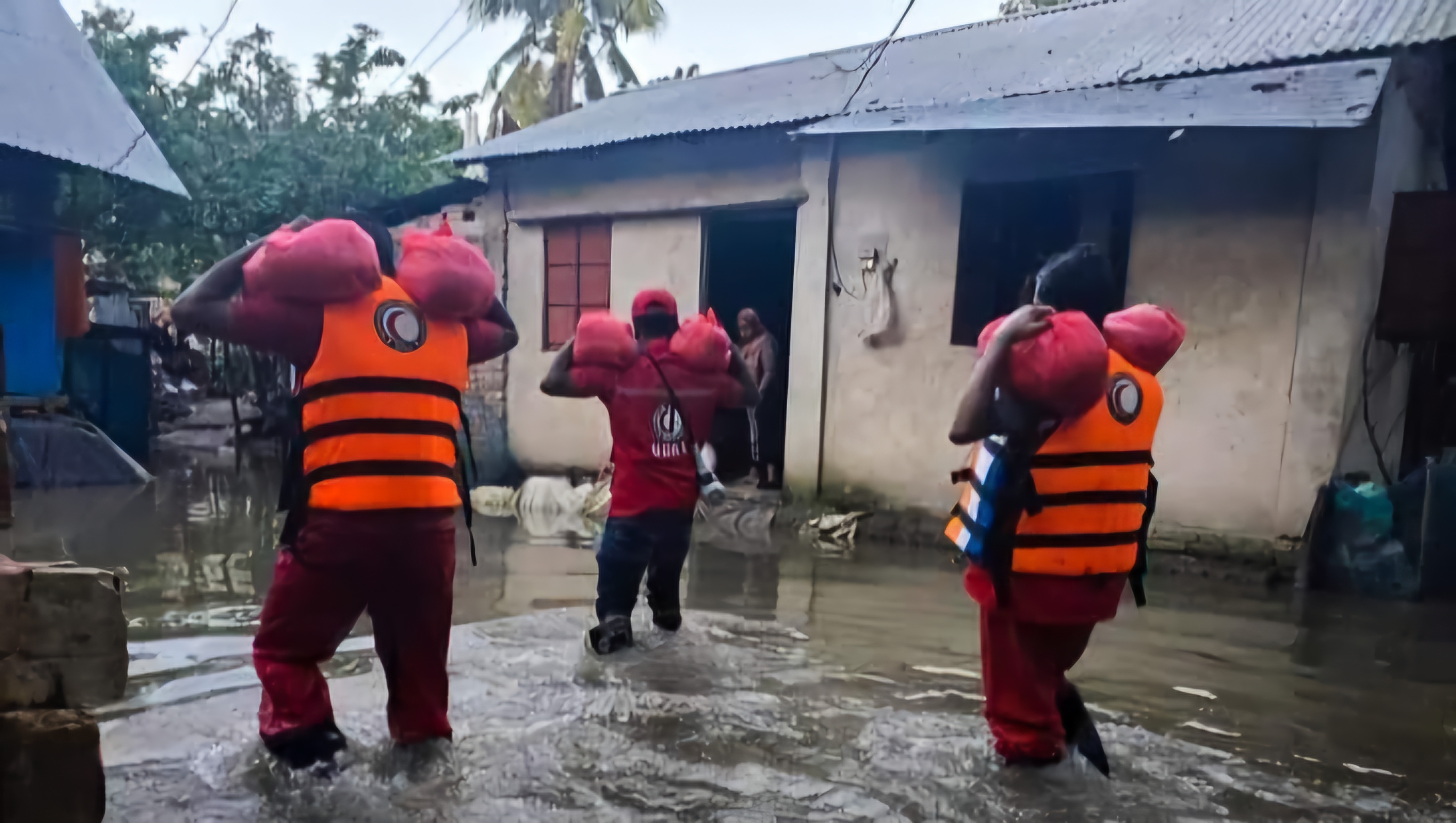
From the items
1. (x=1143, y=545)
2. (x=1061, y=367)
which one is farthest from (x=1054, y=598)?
(x=1061, y=367)

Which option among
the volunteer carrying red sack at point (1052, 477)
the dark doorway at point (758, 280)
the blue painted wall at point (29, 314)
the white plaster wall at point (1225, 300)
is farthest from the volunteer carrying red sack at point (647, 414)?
the blue painted wall at point (29, 314)

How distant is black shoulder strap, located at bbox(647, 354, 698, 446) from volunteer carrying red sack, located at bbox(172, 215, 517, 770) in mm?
1212

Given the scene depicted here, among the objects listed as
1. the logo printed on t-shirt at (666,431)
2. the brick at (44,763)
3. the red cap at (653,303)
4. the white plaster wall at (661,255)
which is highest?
the white plaster wall at (661,255)

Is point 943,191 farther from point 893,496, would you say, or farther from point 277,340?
point 277,340

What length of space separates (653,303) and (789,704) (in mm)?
1689

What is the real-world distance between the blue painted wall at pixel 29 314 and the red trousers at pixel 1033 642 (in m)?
7.23

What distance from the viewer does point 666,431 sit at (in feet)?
13.0

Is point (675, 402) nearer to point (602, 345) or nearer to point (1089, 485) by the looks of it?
point (602, 345)

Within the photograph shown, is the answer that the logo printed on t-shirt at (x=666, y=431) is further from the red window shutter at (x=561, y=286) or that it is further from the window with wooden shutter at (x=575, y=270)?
the red window shutter at (x=561, y=286)

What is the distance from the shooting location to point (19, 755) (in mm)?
2000

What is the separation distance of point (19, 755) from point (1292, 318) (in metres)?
6.12

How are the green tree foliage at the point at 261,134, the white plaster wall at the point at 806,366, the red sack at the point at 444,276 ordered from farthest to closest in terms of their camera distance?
the white plaster wall at the point at 806,366 → the green tree foliage at the point at 261,134 → the red sack at the point at 444,276

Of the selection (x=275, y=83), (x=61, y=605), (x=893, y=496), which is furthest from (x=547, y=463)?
(x=61, y=605)

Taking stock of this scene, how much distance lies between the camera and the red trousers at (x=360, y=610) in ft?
8.45
